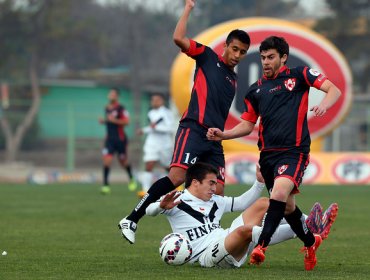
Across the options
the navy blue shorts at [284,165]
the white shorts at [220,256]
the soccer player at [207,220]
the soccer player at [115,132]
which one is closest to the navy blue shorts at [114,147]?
the soccer player at [115,132]

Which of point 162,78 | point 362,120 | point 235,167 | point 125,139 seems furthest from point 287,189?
point 162,78

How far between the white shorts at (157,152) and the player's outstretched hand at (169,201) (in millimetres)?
12102

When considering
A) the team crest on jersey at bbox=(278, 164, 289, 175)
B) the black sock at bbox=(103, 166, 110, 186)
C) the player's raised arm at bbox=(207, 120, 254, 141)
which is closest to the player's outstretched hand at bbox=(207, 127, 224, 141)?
the player's raised arm at bbox=(207, 120, 254, 141)

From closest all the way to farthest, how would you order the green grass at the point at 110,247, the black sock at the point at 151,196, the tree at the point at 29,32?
the green grass at the point at 110,247 < the black sock at the point at 151,196 < the tree at the point at 29,32

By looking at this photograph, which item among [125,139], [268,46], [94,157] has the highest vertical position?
[268,46]

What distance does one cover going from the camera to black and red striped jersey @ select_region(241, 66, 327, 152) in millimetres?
9023

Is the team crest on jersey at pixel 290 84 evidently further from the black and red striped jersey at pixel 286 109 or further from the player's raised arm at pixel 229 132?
the player's raised arm at pixel 229 132

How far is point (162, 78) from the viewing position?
177 ft

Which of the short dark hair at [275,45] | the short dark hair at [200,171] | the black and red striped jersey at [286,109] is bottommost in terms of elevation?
the short dark hair at [200,171]

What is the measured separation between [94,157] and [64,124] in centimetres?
175

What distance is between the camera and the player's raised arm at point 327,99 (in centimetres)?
852

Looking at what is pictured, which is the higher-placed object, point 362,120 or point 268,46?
point 268,46

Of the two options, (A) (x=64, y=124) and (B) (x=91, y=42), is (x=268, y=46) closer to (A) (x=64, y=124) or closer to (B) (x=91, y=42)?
(A) (x=64, y=124)

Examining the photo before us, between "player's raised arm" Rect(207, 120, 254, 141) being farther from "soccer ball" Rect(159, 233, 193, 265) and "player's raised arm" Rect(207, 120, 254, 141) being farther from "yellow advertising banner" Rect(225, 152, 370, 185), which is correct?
"yellow advertising banner" Rect(225, 152, 370, 185)
